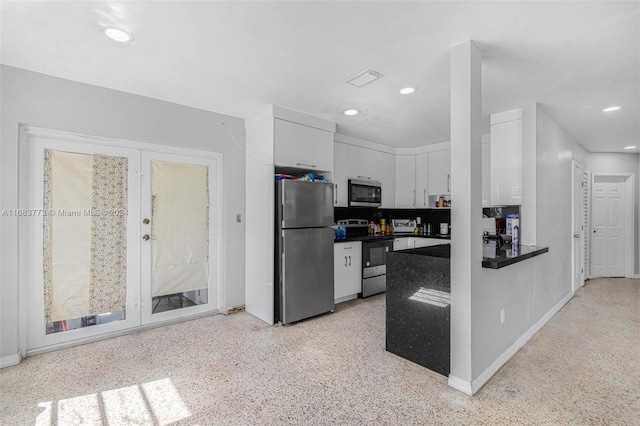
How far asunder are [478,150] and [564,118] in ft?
8.28

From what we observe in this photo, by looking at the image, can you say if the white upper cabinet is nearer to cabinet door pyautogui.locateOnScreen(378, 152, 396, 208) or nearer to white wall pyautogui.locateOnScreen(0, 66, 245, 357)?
cabinet door pyautogui.locateOnScreen(378, 152, 396, 208)

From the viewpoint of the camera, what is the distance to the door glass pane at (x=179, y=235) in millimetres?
3314

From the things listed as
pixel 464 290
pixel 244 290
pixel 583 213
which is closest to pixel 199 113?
pixel 244 290

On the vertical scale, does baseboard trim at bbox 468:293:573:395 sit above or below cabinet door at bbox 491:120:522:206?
below

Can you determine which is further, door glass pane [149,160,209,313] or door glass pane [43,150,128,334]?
door glass pane [149,160,209,313]

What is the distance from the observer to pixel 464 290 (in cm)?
211

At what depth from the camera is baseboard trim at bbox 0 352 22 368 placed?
8.01 ft

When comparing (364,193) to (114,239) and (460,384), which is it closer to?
(460,384)

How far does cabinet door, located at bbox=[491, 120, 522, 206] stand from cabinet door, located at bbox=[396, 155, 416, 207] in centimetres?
174

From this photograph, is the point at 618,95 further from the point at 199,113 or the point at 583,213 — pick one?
the point at 199,113

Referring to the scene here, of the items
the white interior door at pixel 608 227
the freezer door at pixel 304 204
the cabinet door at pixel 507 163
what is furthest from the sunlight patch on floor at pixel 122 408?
the white interior door at pixel 608 227

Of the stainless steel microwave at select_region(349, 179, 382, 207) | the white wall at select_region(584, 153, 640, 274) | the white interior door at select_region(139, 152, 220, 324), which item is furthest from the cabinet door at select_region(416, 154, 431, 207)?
the white interior door at select_region(139, 152, 220, 324)

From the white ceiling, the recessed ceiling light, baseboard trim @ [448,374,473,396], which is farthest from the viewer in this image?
baseboard trim @ [448,374,473,396]

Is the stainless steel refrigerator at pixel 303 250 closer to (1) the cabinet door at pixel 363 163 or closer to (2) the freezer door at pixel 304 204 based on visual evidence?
(2) the freezer door at pixel 304 204
